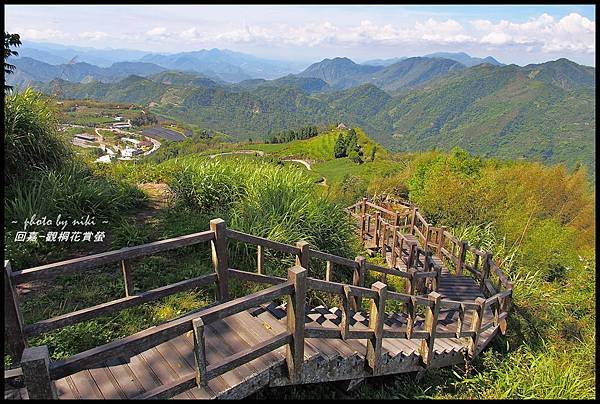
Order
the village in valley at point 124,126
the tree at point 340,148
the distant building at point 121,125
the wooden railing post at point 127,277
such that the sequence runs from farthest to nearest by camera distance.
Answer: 1. the distant building at point 121,125
2. the village in valley at point 124,126
3. the tree at point 340,148
4. the wooden railing post at point 127,277

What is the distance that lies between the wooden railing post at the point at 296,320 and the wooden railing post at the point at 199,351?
2.61ft

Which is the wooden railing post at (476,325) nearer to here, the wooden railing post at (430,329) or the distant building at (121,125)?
the wooden railing post at (430,329)

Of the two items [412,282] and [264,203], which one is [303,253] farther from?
[412,282]

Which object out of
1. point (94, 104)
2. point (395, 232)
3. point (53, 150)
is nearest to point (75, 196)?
point (53, 150)

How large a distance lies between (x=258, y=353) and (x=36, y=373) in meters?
1.58

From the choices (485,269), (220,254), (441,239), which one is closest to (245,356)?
(220,254)

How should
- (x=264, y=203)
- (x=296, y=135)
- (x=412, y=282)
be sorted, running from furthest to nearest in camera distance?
(x=296, y=135) < (x=264, y=203) < (x=412, y=282)

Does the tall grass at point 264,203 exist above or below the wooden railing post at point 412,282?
above

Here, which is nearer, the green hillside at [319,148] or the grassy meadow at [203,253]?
the grassy meadow at [203,253]

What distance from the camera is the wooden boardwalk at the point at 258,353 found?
9.52 ft

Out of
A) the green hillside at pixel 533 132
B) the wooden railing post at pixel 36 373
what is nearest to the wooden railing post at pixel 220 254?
the wooden railing post at pixel 36 373

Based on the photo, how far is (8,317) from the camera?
117 inches

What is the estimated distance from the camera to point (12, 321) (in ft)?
9.92

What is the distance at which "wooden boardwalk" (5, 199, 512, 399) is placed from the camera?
2902 millimetres
